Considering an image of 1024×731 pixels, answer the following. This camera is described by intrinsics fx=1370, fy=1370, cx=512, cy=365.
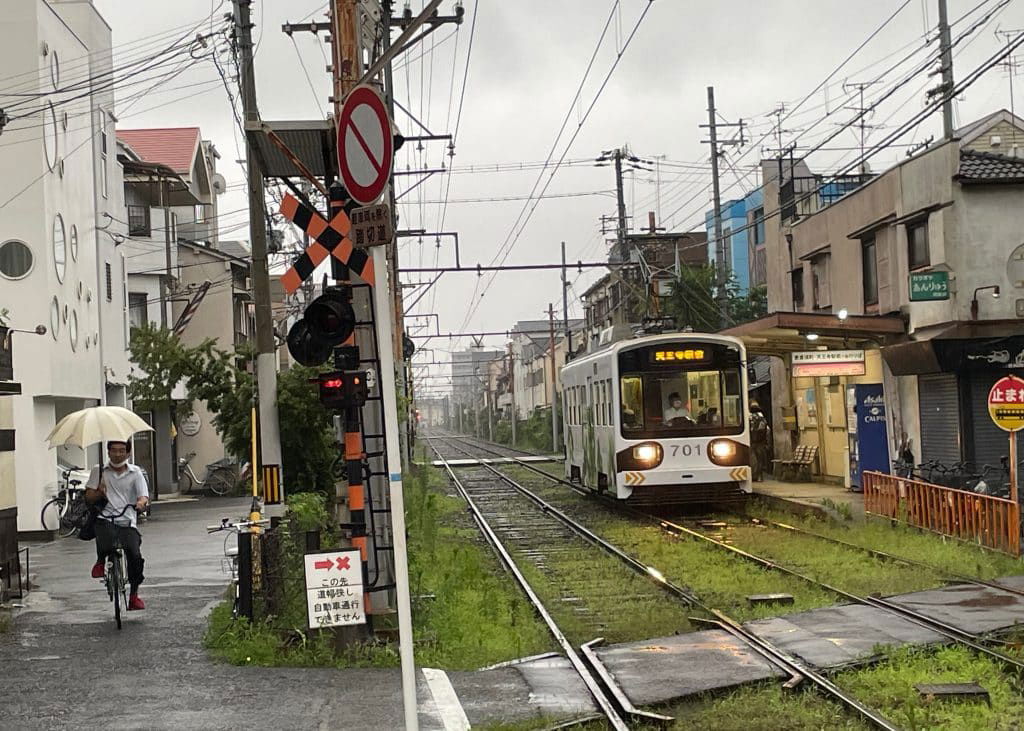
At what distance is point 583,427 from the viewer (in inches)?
1104

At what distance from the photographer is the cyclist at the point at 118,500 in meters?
12.5

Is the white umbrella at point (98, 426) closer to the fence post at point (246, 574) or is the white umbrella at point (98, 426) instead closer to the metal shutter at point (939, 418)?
the fence post at point (246, 574)

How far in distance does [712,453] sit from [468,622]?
10883 millimetres

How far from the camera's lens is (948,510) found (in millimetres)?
17656

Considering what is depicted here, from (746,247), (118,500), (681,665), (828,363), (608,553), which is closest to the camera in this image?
(681,665)

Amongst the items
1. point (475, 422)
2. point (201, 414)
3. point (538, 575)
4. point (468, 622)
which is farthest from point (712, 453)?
point (475, 422)

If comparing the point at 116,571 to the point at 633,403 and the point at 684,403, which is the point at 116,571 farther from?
the point at 684,403

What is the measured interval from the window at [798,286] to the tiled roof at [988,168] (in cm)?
906

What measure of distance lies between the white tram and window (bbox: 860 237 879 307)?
521cm

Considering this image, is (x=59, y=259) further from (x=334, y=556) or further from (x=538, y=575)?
(x=334, y=556)

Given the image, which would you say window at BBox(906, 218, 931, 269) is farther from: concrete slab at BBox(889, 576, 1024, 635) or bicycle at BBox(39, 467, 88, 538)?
bicycle at BBox(39, 467, 88, 538)

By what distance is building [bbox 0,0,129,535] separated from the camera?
2491 centimetres

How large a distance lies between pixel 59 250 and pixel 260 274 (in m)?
12.2

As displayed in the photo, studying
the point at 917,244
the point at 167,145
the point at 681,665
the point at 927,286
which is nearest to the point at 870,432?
the point at 917,244
